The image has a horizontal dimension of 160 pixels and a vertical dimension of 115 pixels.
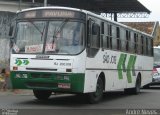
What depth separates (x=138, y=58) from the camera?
2283 cm

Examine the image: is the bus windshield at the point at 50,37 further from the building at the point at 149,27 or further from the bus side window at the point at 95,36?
the building at the point at 149,27

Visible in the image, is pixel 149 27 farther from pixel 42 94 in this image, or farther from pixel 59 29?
pixel 59 29

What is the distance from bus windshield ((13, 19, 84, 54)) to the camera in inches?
608

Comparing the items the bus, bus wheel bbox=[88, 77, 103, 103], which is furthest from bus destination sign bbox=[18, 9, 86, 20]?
bus wheel bbox=[88, 77, 103, 103]

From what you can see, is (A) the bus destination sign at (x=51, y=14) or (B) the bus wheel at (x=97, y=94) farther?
(B) the bus wheel at (x=97, y=94)

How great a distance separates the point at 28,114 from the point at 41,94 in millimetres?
4419

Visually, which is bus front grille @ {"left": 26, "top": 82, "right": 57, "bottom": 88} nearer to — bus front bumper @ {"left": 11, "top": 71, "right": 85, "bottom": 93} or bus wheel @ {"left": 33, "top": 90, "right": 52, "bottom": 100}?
bus front bumper @ {"left": 11, "top": 71, "right": 85, "bottom": 93}

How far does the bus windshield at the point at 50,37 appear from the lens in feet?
50.7

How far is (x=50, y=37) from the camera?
15.7m

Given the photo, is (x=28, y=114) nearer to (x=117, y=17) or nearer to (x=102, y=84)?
(x=102, y=84)

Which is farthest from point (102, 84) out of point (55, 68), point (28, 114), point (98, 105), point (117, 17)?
point (117, 17)

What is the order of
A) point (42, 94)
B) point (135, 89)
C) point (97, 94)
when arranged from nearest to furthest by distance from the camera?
1. point (97, 94)
2. point (42, 94)
3. point (135, 89)

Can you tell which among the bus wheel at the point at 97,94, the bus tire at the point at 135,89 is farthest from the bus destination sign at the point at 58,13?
the bus tire at the point at 135,89

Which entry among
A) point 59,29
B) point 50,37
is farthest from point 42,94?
point 59,29
